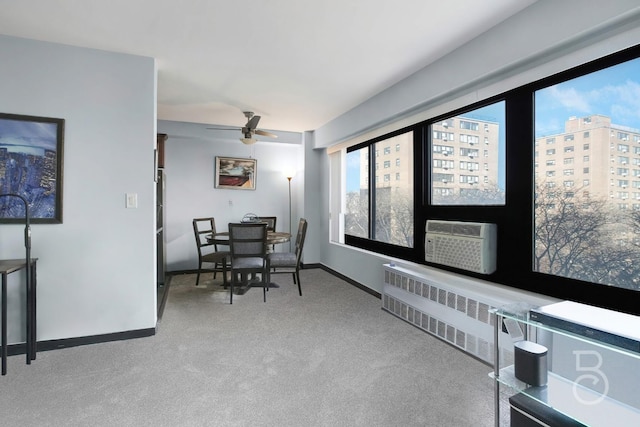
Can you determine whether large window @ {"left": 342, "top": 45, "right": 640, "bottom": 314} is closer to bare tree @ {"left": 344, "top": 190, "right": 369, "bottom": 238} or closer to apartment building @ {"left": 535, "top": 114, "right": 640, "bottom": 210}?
apartment building @ {"left": 535, "top": 114, "right": 640, "bottom": 210}

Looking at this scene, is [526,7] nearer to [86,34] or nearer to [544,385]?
[544,385]

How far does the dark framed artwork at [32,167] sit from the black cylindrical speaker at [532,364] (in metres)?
3.26

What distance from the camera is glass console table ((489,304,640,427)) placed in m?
1.19

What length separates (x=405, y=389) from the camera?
80.3 inches

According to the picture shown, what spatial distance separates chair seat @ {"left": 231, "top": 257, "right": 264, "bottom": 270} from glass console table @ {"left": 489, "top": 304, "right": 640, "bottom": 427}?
2.91 metres

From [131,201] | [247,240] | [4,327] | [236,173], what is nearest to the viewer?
[4,327]

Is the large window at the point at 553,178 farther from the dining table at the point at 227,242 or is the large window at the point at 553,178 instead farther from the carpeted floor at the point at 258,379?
the dining table at the point at 227,242

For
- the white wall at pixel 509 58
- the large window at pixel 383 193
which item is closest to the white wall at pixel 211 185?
the large window at pixel 383 193

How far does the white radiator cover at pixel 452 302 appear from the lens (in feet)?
7.61

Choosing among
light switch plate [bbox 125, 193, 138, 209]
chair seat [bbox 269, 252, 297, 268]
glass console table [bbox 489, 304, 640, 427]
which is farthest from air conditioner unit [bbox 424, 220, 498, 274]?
light switch plate [bbox 125, 193, 138, 209]

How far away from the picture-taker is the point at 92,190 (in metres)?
2.69

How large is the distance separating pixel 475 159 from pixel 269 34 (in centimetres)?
201

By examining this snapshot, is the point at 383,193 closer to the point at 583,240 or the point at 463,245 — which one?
the point at 463,245

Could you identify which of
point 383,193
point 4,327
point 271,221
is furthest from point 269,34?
point 271,221
